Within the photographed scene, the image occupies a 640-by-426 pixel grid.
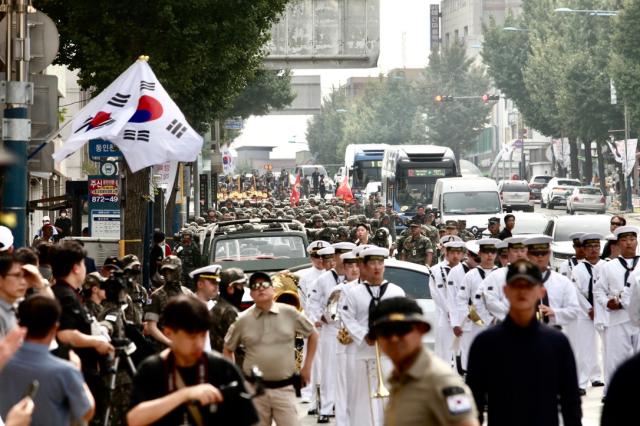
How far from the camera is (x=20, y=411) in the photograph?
21.1ft

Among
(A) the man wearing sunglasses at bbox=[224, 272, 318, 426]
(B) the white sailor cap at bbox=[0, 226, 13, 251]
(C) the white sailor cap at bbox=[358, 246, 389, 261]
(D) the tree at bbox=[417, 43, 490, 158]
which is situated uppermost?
(D) the tree at bbox=[417, 43, 490, 158]

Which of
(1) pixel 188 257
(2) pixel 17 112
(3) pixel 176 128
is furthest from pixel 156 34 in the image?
(2) pixel 17 112

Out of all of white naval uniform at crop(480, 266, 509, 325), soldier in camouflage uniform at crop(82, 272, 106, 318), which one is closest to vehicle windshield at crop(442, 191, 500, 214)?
white naval uniform at crop(480, 266, 509, 325)

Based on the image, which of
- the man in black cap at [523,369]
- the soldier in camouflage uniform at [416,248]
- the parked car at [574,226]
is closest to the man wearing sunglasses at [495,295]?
the man in black cap at [523,369]

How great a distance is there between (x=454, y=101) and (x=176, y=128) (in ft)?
331

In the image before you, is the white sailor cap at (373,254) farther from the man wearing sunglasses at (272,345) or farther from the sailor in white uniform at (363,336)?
the man wearing sunglasses at (272,345)

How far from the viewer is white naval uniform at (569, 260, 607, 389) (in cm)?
1659

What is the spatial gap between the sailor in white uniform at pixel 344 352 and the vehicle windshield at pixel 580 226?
12.0m

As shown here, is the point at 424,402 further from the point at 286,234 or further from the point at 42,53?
the point at 286,234

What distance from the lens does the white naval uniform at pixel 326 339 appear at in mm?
15453

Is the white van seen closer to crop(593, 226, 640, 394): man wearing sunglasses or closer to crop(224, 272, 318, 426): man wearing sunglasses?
crop(593, 226, 640, 394): man wearing sunglasses

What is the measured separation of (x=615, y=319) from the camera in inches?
627

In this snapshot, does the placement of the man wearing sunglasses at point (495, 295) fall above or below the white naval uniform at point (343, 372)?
above

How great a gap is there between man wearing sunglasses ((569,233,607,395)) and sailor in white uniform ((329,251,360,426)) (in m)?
2.82
